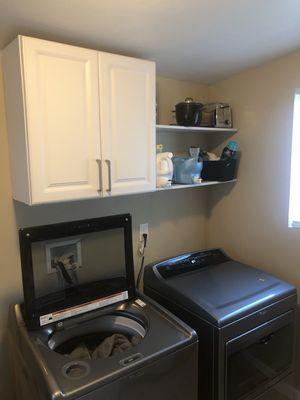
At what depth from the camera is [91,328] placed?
1.44 m

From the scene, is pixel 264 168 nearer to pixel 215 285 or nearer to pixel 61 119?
pixel 215 285

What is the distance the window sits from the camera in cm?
174

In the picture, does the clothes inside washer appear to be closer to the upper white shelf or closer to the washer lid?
the washer lid

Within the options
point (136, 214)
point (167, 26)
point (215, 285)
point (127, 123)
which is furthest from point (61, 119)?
point (215, 285)

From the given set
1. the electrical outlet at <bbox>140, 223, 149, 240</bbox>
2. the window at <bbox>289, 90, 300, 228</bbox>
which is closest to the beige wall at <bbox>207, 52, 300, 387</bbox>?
the window at <bbox>289, 90, 300, 228</bbox>

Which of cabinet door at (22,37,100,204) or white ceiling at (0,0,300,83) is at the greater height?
white ceiling at (0,0,300,83)

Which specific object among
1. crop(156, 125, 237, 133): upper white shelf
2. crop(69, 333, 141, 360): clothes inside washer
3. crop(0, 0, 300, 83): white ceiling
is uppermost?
crop(0, 0, 300, 83): white ceiling

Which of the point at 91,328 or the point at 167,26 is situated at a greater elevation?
the point at 167,26

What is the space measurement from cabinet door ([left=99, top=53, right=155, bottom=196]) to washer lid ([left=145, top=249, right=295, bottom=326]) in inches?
22.2

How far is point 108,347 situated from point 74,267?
415 mm

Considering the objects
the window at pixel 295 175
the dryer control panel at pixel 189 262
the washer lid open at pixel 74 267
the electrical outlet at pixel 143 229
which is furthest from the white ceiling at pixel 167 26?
the dryer control panel at pixel 189 262

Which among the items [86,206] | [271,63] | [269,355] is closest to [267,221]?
[269,355]

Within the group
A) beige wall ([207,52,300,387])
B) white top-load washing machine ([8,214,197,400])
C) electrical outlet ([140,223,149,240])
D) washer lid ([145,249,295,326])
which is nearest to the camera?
white top-load washing machine ([8,214,197,400])

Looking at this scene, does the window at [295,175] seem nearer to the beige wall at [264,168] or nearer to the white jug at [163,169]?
the beige wall at [264,168]
